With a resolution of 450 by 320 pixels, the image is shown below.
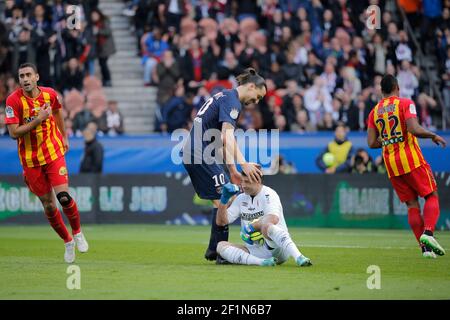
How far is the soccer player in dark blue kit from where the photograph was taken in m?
12.3

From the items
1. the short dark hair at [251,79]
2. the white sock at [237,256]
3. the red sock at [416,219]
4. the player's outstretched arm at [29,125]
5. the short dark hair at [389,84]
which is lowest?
the white sock at [237,256]

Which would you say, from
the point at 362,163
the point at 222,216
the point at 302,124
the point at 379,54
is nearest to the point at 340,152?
the point at 362,163

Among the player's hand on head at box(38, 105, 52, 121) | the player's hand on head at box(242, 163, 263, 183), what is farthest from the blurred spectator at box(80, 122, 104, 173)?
the player's hand on head at box(242, 163, 263, 183)

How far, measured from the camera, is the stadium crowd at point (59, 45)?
85.7 feet

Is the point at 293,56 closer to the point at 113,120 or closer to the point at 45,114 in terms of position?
the point at 113,120

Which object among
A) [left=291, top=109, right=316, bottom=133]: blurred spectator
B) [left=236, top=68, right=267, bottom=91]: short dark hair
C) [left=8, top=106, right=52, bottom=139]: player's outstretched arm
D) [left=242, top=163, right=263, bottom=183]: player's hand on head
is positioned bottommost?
[left=291, top=109, right=316, bottom=133]: blurred spectator

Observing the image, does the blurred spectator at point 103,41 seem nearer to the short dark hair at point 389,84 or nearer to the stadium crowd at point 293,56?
Result: the stadium crowd at point 293,56

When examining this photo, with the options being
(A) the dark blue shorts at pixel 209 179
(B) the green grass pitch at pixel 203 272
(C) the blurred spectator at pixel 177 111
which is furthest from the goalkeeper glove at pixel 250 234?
(C) the blurred spectator at pixel 177 111

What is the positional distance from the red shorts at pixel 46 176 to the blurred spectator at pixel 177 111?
11290mm

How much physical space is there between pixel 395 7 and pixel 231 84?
5.11 m

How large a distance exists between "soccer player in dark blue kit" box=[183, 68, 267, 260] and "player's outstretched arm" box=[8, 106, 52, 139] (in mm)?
1748

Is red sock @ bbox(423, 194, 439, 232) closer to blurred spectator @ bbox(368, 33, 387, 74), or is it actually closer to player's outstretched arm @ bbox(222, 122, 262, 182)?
player's outstretched arm @ bbox(222, 122, 262, 182)

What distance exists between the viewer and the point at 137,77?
27.9 m
